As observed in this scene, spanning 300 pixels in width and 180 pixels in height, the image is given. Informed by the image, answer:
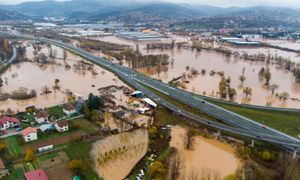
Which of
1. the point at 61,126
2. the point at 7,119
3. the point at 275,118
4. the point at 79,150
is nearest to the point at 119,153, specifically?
the point at 79,150

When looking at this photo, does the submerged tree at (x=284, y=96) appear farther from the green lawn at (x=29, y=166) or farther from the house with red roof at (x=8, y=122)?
the house with red roof at (x=8, y=122)

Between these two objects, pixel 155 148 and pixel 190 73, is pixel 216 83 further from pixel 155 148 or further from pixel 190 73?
pixel 155 148

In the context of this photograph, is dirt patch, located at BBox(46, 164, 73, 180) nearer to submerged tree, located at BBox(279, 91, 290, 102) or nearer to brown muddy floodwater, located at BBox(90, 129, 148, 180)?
brown muddy floodwater, located at BBox(90, 129, 148, 180)

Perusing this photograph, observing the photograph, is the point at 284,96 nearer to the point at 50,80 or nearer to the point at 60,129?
the point at 60,129

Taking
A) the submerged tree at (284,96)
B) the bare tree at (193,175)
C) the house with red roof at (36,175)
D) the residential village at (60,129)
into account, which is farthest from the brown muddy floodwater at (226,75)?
the house with red roof at (36,175)

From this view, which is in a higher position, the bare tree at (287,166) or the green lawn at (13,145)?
the bare tree at (287,166)

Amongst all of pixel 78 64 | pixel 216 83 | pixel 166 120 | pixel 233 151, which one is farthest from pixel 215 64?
pixel 233 151
